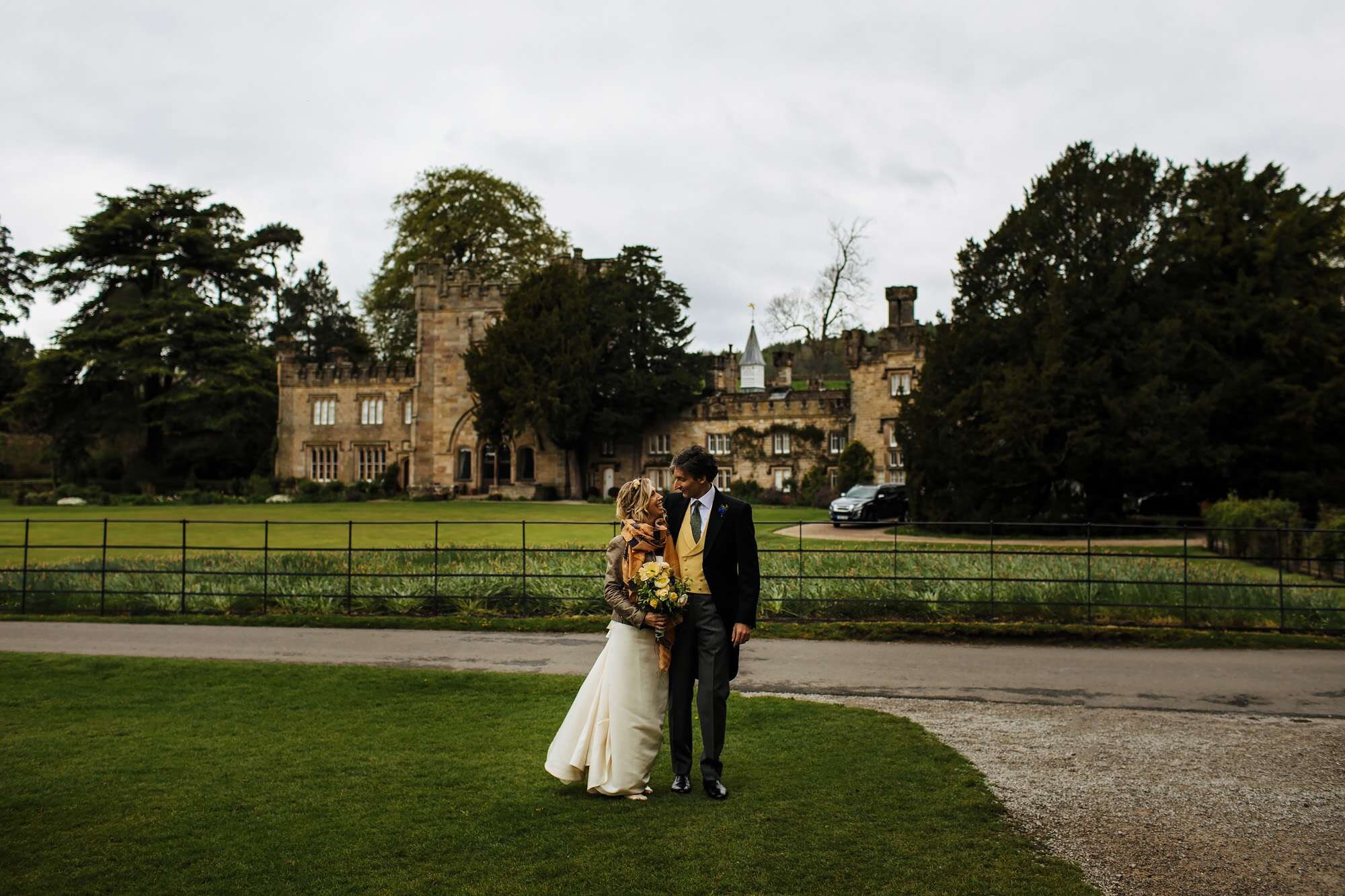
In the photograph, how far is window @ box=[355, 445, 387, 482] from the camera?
200ft

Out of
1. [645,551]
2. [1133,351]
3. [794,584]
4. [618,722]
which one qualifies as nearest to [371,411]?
[1133,351]

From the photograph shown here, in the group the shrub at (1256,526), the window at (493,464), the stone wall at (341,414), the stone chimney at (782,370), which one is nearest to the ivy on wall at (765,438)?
the stone chimney at (782,370)

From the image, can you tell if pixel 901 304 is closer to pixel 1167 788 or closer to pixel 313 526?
pixel 313 526

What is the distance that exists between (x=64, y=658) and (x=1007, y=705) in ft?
31.2

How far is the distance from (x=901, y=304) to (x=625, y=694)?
45.7 m

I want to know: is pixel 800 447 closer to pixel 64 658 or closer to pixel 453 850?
pixel 64 658

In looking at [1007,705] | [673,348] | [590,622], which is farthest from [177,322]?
[1007,705]

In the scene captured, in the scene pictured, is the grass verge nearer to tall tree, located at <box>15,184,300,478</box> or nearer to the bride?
the bride

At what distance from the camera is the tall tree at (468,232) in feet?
195

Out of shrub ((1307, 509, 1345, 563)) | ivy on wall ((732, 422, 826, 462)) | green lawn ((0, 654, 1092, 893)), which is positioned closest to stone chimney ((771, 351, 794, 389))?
ivy on wall ((732, 422, 826, 462))

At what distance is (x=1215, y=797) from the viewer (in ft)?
21.3

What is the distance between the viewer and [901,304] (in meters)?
49.8

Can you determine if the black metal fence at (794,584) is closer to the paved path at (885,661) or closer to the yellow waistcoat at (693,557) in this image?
the paved path at (885,661)

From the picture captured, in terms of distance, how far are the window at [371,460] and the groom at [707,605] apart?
5674 cm
